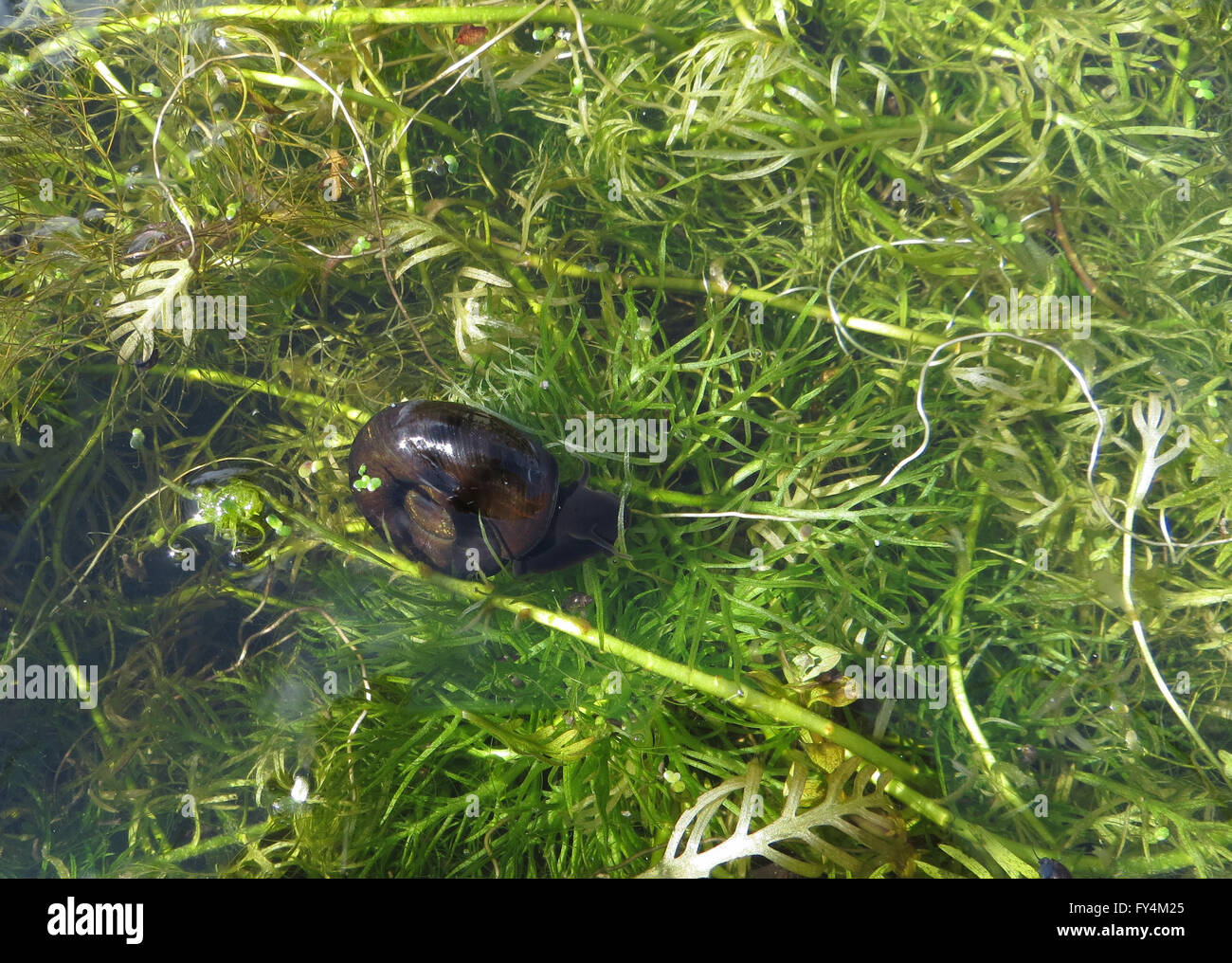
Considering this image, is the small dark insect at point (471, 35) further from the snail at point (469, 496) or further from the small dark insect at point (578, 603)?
the small dark insect at point (578, 603)

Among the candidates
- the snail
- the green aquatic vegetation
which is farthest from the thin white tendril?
the snail

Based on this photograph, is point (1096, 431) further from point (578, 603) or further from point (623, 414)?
point (578, 603)

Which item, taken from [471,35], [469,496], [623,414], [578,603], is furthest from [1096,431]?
[471,35]

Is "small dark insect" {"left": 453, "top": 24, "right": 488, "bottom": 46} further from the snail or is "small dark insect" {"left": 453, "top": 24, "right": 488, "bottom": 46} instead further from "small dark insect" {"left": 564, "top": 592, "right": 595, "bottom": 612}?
"small dark insect" {"left": 564, "top": 592, "right": 595, "bottom": 612}

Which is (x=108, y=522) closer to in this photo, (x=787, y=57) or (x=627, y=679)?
(x=627, y=679)
